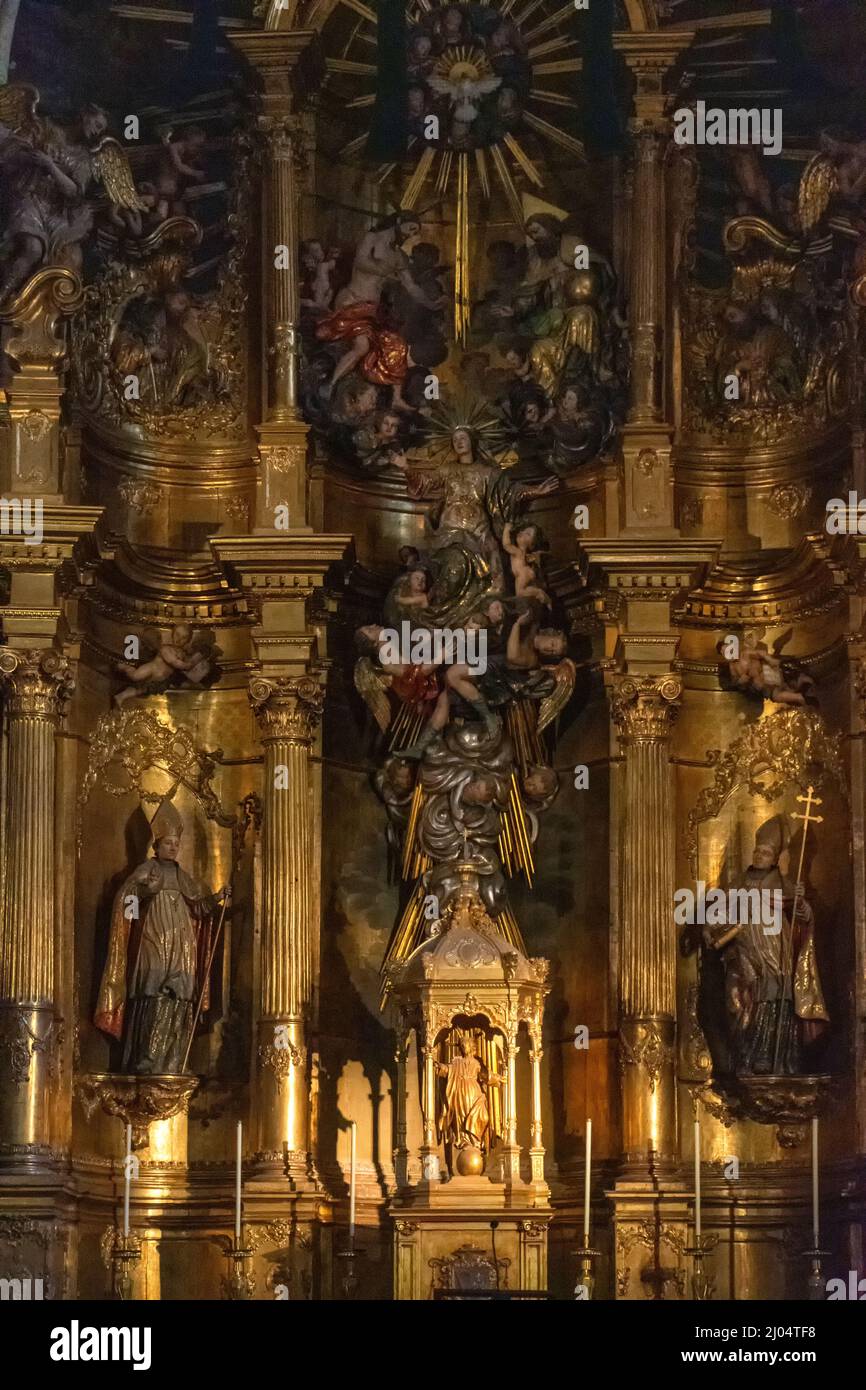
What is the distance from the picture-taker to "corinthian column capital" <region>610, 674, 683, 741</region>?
26.0 meters

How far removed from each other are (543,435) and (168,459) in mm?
3155

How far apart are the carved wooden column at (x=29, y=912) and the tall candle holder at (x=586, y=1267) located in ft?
13.6

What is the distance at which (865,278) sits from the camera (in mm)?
25500

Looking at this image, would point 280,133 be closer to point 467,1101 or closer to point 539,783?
point 539,783

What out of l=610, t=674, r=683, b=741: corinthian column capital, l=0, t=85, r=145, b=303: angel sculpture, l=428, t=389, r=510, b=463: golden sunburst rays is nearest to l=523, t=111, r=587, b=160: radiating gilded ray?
l=428, t=389, r=510, b=463: golden sunburst rays

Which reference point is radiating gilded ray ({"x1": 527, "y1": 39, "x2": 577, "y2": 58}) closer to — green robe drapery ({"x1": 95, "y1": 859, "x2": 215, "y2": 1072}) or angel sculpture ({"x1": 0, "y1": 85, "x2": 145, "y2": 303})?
angel sculpture ({"x1": 0, "y1": 85, "x2": 145, "y2": 303})

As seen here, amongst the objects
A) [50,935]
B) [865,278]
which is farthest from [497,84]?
[50,935]

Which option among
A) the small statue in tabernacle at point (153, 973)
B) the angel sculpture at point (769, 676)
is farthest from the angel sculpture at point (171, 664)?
the angel sculpture at point (769, 676)

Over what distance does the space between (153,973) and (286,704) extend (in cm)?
240

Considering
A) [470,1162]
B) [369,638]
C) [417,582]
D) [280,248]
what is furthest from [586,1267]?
[280,248]

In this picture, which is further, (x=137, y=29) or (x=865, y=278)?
(x=137, y=29)

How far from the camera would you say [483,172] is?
27969 mm

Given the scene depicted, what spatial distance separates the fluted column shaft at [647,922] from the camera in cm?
2527

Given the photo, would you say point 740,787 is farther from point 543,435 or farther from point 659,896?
point 543,435
